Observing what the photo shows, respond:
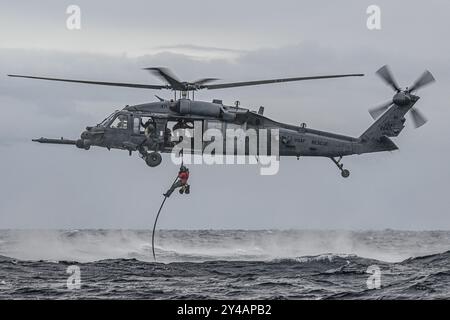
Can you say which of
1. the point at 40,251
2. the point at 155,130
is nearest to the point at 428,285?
the point at 155,130

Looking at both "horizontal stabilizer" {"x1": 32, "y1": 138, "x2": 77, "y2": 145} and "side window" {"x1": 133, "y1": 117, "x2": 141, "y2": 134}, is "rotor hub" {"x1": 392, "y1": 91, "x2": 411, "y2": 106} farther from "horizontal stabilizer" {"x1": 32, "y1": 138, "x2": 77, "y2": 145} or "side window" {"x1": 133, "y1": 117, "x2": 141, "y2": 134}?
"horizontal stabilizer" {"x1": 32, "y1": 138, "x2": 77, "y2": 145}

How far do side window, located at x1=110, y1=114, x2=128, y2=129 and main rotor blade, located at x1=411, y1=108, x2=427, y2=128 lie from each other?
12288 mm

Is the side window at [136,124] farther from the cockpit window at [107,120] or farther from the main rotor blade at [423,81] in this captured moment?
the main rotor blade at [423,81]

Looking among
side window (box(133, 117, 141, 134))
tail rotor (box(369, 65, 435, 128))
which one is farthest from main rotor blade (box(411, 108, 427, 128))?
side window (box(133, 117, 141, 134))

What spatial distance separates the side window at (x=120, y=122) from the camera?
3678cm

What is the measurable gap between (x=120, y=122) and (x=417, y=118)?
1270cm

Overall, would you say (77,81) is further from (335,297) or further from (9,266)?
(9,266)

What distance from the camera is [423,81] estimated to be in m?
39.5

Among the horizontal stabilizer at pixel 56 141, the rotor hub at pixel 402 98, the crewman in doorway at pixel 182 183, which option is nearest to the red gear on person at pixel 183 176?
the crewman in doorway at pixel 182 183

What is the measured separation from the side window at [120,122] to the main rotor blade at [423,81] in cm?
1247

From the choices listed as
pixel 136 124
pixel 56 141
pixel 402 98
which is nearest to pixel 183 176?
pixel 136 124

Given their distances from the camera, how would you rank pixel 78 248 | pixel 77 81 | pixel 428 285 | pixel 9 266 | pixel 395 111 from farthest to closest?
pixel 78 248 < pixel 9 266 < pixel 395 111 < pixel 428 285 < pixel 77 81

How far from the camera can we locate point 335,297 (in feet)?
110
